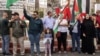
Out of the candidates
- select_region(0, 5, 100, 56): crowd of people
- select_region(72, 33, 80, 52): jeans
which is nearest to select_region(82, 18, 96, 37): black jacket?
select_region(0, 5, 100, 56): crowd of people

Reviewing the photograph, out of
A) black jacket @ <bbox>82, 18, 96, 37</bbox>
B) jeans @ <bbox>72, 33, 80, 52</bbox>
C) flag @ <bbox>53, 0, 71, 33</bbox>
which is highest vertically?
flag @ <bbox>53, 0, 71, 33</bbox>

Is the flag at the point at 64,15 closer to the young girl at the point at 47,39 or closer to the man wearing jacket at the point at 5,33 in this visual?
the young girl at the point at 47,39

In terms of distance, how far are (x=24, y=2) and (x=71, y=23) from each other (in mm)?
4092

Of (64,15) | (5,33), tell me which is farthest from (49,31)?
(5,33)

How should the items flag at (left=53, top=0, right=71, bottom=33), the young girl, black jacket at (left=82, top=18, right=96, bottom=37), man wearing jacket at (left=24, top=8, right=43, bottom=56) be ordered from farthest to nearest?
black jacket at (left=82, top=18, right=96, bottom=37)
flag at (left=53, top=0, right=71, bottom=33)
the young girl
man wearing jacket at (left=24, top=8, right=43, bottom=56)

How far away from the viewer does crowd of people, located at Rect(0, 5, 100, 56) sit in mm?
17734

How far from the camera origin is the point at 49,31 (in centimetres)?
1794

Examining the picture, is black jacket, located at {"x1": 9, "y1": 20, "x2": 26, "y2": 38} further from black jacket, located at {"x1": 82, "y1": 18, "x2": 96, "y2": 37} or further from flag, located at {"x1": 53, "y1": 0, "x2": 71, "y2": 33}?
black jacket, located at {"x1": 82, "y1": 18, "x2": 96, "y2": 37}

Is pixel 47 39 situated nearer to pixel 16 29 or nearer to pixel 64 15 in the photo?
pixel 16 29

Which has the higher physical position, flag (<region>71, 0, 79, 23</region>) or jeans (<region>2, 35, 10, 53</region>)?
flag (<region>71, 0, 79, 23</region>)

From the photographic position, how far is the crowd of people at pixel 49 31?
1773 cm

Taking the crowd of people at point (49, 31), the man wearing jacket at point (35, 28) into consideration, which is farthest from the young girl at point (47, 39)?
the man wearing jacket at point (35, 28)

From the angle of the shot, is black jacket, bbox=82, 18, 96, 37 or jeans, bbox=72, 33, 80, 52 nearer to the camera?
black jacket, bbox=82, 18, 96, 37

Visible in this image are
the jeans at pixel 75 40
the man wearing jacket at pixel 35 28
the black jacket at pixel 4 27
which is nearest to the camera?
the man wearing jacket at pixel 35 28
